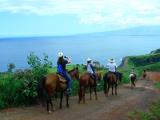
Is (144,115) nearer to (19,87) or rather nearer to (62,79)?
(62,79)

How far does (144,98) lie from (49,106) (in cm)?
827

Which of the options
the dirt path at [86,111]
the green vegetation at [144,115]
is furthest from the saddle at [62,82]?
the green vegetation at [144,115]

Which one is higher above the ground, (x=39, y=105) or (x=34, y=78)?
(x=34, y=78)

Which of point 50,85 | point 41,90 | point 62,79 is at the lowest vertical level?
point 41,90

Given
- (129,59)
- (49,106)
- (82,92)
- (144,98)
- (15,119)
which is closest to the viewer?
(15,119)

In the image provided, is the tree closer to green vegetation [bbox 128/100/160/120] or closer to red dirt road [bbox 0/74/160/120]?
red dirt road [bbox 0/74/160/120]

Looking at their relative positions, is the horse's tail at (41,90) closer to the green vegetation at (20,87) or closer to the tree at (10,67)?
the green vegetation at (20,87)

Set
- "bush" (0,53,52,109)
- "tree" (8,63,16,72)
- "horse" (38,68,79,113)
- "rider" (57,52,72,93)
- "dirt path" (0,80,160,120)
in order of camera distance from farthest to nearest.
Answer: "tree" (8,63,16,72)
"bush" (0,53,52,109)
"rider" (57,52,72,93)
"horse" (38,68,79,113)
"dirt path" (0,80,160,120)

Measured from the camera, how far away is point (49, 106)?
21.4 m

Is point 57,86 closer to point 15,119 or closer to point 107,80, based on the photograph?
point 15,119

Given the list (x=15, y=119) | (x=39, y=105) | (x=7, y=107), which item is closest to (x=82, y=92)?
(x=39, y=105)

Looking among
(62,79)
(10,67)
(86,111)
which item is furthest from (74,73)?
(86,111)

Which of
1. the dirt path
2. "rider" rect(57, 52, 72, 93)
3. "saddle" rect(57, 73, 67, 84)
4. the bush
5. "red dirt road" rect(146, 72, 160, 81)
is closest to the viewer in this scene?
the dirt path

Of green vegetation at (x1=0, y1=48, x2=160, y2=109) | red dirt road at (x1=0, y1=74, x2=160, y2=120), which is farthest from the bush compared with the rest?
red dirt road at (x1=0, y1=74, x2=160, y2=120)
